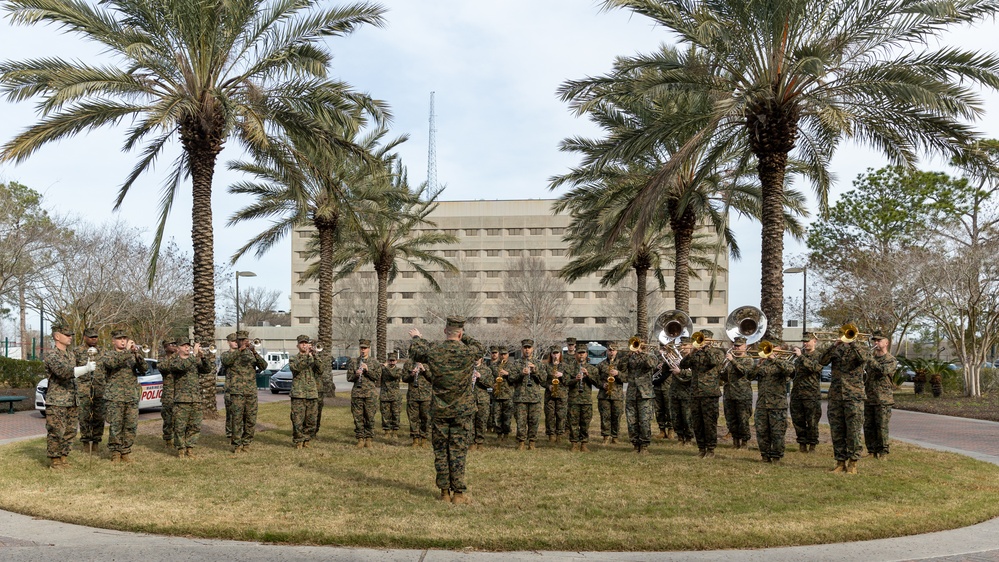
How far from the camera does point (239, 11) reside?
574 inches

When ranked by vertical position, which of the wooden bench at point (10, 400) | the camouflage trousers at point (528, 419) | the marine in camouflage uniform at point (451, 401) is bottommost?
the wooden bench at point (10, 400)

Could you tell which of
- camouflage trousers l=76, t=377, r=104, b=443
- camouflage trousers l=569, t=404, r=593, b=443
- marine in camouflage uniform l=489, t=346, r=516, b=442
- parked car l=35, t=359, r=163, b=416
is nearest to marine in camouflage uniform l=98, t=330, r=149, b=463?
camouflage trousers l=76, t=377, r=104, b=443

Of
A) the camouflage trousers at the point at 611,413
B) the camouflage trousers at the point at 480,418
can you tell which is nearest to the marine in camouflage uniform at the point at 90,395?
the camouflage trousers at the point at 480,418

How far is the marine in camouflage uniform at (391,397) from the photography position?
1368 centimetres

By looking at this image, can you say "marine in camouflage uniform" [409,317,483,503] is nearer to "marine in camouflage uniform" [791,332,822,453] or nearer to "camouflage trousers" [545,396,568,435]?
"camouflage trousers" [545,396,568,435]

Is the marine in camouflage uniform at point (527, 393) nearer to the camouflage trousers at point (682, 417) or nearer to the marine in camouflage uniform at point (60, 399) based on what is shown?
the camouflage trousers at point (682, 417)

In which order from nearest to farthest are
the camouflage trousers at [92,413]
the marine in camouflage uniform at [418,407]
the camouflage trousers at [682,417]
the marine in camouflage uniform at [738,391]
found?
the camouflage trousers at [92,413] < the marine in camouflage uniform at [738,391] < the marine in camouflage uniform at [418,407] < the camouflage trousers at [682,417]

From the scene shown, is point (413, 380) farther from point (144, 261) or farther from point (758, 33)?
point (144, 261)

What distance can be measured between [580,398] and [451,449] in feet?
14.8

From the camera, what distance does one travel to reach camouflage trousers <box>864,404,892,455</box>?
37.9 feet

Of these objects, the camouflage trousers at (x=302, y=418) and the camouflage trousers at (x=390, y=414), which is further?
the camouflage trousers at (x=390, y=414)

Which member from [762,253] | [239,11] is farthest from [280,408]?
[762,253]

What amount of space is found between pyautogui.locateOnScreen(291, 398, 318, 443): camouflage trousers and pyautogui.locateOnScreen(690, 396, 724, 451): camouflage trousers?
6.46m

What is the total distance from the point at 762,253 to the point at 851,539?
8.45 meters
